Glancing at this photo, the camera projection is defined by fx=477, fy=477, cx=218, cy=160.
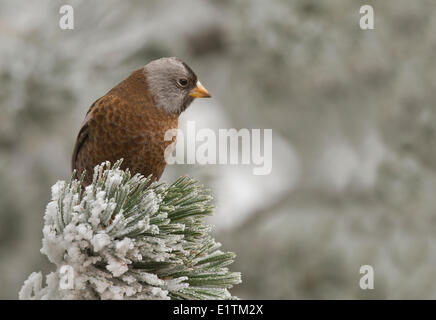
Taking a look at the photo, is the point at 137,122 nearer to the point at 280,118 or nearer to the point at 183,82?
the point at 183,82

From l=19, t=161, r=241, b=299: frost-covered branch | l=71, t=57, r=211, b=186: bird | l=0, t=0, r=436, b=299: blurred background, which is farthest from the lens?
l=0, t=0, r=436, b=299: blurred background

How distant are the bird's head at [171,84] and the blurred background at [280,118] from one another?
0.36 meters

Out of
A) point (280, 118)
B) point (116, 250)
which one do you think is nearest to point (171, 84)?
point (116, 250)

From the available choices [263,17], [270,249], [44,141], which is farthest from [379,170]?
[44,141]

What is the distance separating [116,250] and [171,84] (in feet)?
1.16

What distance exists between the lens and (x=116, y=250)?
36 cm

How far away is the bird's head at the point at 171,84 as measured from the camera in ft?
2.12

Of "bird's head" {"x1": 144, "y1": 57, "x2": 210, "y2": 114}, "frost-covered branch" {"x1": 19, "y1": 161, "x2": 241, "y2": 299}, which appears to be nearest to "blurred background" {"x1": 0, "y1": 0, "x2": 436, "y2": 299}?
"bird's head" {"x1": 144, "y1": 57, "x2": 210, "y2": 114}

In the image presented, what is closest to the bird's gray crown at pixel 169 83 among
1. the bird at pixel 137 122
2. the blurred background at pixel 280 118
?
the bird at pixel 137 122

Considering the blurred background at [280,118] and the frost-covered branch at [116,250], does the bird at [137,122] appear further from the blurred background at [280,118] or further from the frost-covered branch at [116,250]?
the blurred background at [280,118]

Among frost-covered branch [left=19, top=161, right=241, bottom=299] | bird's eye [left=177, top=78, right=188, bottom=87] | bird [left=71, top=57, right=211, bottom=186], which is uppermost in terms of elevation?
bird's eye [left=177, top=78, right=188, bottom=87]

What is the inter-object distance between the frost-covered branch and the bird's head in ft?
0.81

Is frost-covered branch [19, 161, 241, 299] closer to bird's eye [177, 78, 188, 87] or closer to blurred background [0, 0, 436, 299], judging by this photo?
bird's eye [177, 78, 188, 87]

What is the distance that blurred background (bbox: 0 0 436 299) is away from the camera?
1.18 metres
